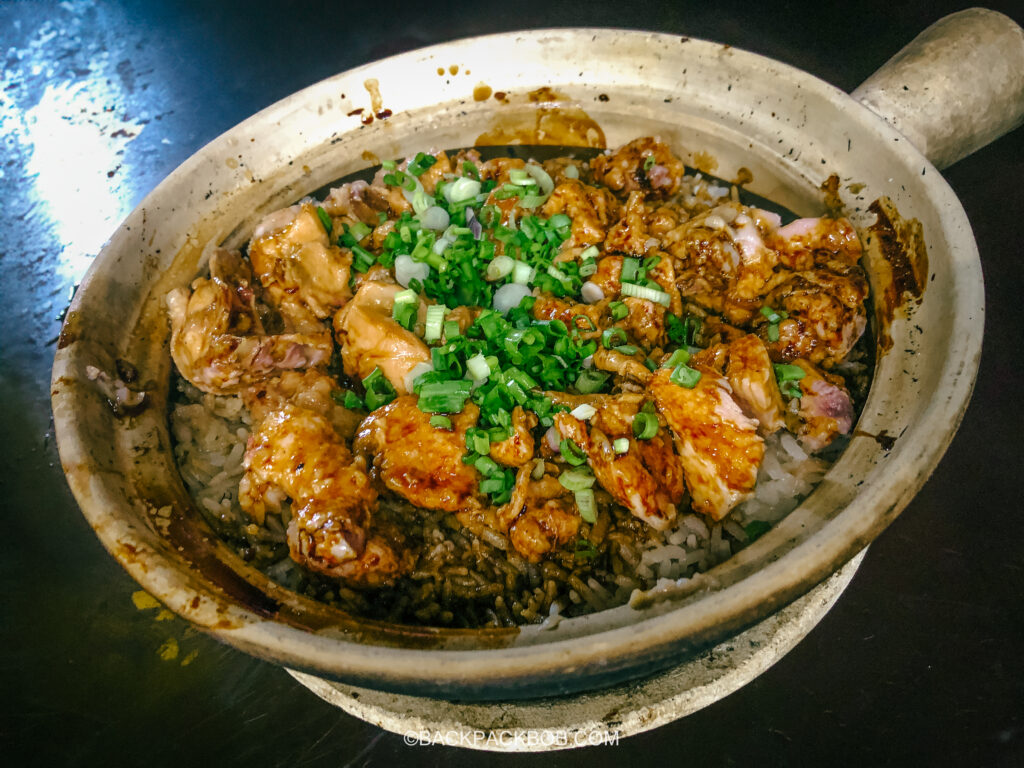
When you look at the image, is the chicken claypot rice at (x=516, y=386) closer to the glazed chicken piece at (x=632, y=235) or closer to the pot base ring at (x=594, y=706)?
the glazed chicken piece at (x=632, y=235)

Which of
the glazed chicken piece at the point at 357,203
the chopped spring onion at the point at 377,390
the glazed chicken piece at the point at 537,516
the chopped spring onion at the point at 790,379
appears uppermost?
the glazed chicken piece at the point at 357,203

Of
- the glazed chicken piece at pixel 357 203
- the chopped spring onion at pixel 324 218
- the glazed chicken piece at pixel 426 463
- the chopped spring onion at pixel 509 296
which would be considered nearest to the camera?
the glazed chicken piece at pixel 426 463

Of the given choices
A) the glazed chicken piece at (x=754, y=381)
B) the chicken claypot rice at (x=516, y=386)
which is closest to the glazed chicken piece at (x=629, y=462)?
the chicken claypot rice at (x=516, y=386)

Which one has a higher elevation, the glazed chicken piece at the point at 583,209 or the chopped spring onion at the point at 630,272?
the glazed chicken piece at the point at 583,209

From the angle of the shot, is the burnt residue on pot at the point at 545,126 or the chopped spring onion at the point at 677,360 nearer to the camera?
the chopped spring onion at the point at 677,360

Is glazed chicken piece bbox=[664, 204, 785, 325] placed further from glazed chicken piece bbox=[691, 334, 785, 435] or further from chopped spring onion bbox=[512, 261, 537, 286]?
chopped spring onion bbox=[512, 261, 537, 286]

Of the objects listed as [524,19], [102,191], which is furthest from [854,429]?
[102,191]

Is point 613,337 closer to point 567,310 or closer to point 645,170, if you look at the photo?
point 567,310

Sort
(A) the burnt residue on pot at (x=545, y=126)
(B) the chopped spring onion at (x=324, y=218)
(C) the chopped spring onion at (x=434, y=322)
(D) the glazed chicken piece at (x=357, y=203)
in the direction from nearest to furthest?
(C) the chopped spring onion at (x=434, y=322)
(B) the chopped spring onion at (x=324, y=218)
(D) the glazed chicken piece at (x=357, y=203)
(A) the burnt residue on pot at (x=545, y=126)
